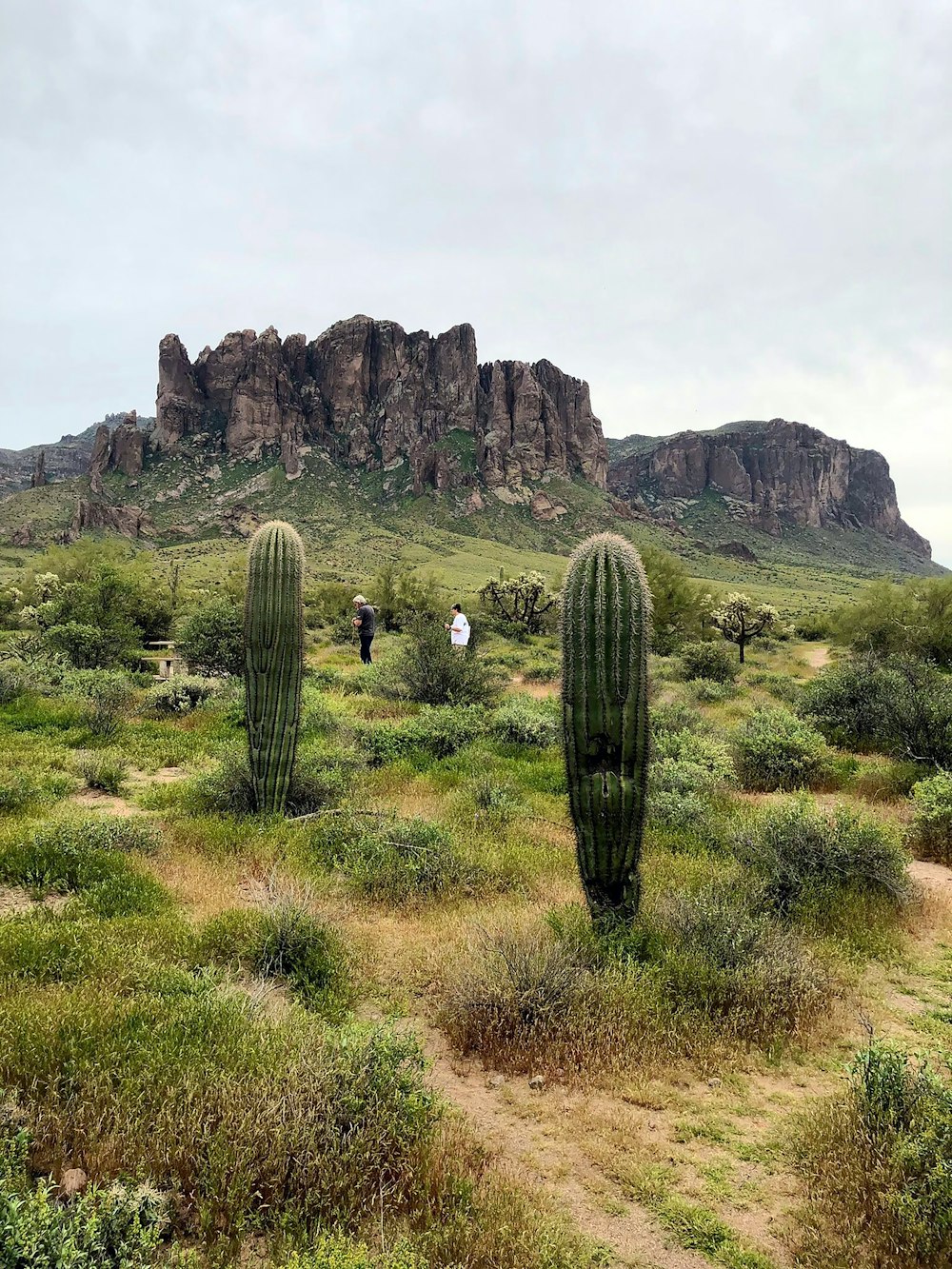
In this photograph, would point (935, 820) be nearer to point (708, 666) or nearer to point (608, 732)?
point (608, 732)

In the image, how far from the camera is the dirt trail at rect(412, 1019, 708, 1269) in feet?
8.16

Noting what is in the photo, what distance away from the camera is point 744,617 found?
26922 millimetres

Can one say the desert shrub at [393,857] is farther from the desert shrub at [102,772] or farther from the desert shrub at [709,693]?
the desert shrub at [709,693]

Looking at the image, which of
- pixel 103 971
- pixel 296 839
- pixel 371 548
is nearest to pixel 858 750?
pixel 296 839

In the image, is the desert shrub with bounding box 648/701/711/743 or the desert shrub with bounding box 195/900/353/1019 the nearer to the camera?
the desert shrub with bounding box 195/900/353/1019

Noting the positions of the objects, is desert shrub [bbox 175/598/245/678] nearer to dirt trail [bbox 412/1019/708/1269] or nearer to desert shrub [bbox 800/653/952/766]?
desert shrub [bbox 800/653/952/766]

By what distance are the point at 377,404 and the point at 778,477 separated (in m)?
114

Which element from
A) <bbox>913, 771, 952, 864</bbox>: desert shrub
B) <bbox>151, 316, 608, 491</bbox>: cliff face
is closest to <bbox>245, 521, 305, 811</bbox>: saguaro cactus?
<bbox>913, 771, 952, 864</bbox>: desert shrub

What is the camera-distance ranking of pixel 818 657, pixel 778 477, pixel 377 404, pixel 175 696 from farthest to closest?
pixel 778 477
pixel 377 404
pixel 818 657
pixel 175 696

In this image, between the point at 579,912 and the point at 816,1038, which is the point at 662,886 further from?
the point at 816,1038

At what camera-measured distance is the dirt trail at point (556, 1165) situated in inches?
97.9

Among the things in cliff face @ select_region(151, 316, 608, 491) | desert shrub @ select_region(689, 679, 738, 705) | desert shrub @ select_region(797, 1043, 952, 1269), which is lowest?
desert shrub @ select_region(797, 1043, 952, 1269)

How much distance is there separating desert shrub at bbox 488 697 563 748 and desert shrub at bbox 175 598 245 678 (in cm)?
739

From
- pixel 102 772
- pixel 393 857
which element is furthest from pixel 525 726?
pixel 102 772
